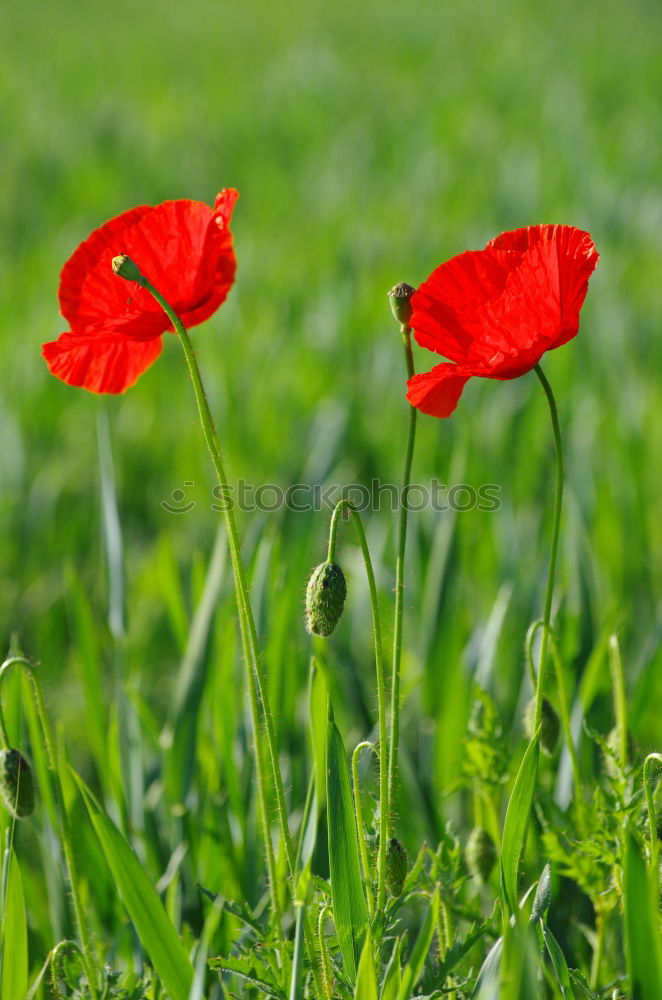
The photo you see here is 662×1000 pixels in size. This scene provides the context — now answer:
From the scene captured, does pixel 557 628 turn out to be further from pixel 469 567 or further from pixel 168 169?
pixel 168 169

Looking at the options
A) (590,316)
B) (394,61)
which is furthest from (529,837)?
(394,61)

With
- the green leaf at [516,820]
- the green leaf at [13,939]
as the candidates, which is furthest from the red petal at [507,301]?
the green leaf at [13,939]

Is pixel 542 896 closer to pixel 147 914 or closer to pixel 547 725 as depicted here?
pixel 547 725

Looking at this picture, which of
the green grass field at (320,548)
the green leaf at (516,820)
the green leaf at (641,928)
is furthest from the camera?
the green grass field at (320,548)

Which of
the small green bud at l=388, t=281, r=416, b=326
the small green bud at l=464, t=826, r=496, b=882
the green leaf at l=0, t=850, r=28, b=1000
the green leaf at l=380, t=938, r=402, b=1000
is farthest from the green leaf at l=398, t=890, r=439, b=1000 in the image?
the small green bud at l=388, t=281, r=416, b=326

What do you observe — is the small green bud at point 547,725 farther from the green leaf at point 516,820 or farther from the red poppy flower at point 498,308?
the red poppy flower at point 498,308

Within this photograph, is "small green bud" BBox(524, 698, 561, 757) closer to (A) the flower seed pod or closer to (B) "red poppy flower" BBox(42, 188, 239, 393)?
(A) the flower seed pod
